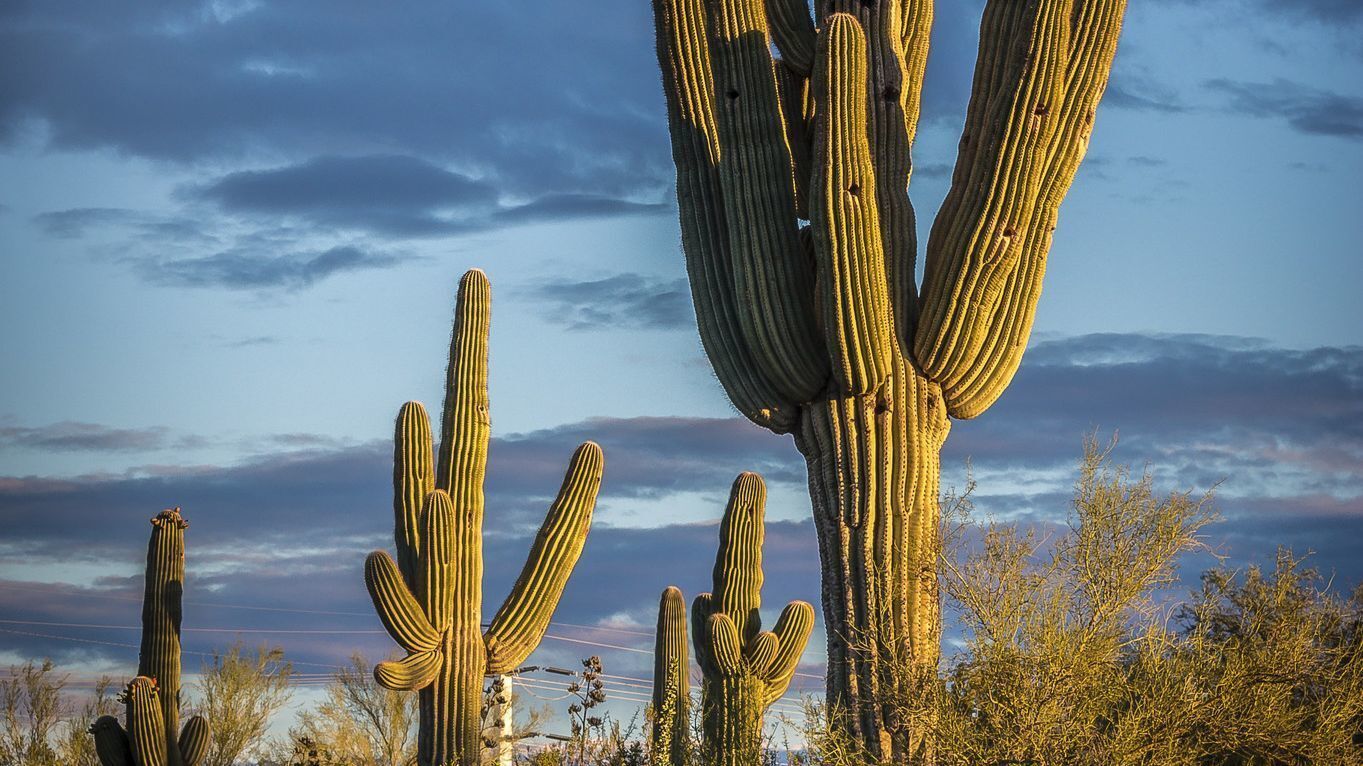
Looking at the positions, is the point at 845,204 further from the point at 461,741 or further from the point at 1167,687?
the point at 461,741

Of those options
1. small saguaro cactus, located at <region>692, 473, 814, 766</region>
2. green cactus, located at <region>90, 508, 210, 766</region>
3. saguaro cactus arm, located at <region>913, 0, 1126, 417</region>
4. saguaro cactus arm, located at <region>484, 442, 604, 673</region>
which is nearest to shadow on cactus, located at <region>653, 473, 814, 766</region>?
small saguaro cactus, located at <region>692, 473, 814, 766</region>

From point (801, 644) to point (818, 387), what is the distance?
263cm

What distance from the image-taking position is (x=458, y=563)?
11984 millimetres

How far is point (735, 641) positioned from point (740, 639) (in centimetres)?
25

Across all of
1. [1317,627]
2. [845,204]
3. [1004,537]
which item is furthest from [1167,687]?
[845,204]

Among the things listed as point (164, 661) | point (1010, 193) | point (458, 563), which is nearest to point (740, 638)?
point (458, 563)

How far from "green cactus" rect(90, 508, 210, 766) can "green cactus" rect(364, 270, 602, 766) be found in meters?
1.87

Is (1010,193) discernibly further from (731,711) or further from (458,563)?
(458,563)

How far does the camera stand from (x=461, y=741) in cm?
1175

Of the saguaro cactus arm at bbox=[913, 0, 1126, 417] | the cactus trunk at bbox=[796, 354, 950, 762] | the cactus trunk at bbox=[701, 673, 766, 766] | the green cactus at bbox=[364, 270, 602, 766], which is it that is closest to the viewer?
the cactus trunk at bbox=[796, 354, 950, 762]

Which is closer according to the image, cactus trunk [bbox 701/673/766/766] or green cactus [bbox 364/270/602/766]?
cactus trunk [bbox 701/673/766/766]

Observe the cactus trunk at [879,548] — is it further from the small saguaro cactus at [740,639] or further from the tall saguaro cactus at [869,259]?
the small saguaro cactus at [740,639]

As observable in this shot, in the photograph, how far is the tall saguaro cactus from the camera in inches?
390

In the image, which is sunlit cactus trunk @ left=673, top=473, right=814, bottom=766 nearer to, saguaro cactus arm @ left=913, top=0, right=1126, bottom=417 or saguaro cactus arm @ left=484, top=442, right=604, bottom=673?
saguaro cactus arm @ left=484, top=442, right=604, bottom=673
